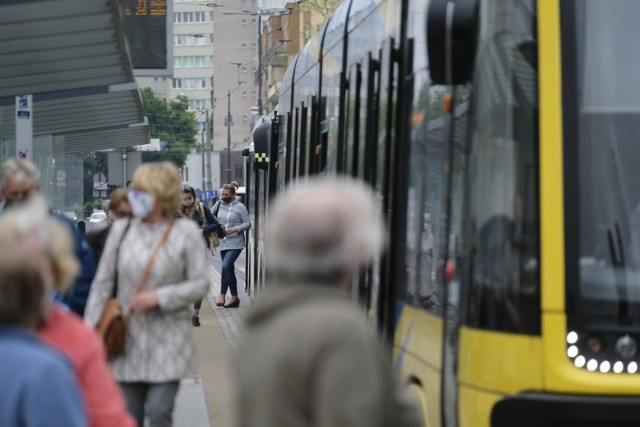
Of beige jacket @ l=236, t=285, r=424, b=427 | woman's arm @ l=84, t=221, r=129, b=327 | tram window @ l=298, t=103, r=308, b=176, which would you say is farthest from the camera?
tram window @ l=298, t=103, r=308, b=176

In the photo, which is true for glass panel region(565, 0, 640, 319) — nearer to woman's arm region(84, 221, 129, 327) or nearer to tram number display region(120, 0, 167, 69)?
woman's arm region(84, 221, 129, 327)

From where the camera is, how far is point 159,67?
38.1 meters

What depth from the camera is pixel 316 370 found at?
3.20 m

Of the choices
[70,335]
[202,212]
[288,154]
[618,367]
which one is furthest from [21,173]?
[202,212]

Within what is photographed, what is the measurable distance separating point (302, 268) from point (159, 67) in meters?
35.2

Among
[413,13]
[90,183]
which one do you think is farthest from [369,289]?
[90,183]

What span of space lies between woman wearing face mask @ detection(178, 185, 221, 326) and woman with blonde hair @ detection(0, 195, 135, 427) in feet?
40.7

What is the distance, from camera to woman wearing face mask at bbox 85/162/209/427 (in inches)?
280

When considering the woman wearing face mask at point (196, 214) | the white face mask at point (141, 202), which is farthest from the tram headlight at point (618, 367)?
the woman wearing face mask at point (196, 214)

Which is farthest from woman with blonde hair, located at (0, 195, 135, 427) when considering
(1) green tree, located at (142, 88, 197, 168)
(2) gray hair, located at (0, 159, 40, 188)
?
(1) green tree, located at (142, 88, 197, 168)

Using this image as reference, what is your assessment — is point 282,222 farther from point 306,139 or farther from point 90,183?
point 90,183

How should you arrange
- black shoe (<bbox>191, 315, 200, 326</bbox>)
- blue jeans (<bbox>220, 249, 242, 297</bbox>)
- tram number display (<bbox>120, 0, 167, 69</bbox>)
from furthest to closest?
1. tram number display (<bbox>120, 0, 167, 69</bbox>)
2. blue jeans (<bbox>220, 249, 242, 297</bbox>)
3. black shoe (<bbox>191, 315, 200, 326</bbox>)

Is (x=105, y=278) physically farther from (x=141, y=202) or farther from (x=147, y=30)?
(x=147, y=30)

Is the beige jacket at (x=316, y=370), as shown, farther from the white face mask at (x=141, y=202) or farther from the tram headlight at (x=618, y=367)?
the white face mask at (x=141, y=202)
